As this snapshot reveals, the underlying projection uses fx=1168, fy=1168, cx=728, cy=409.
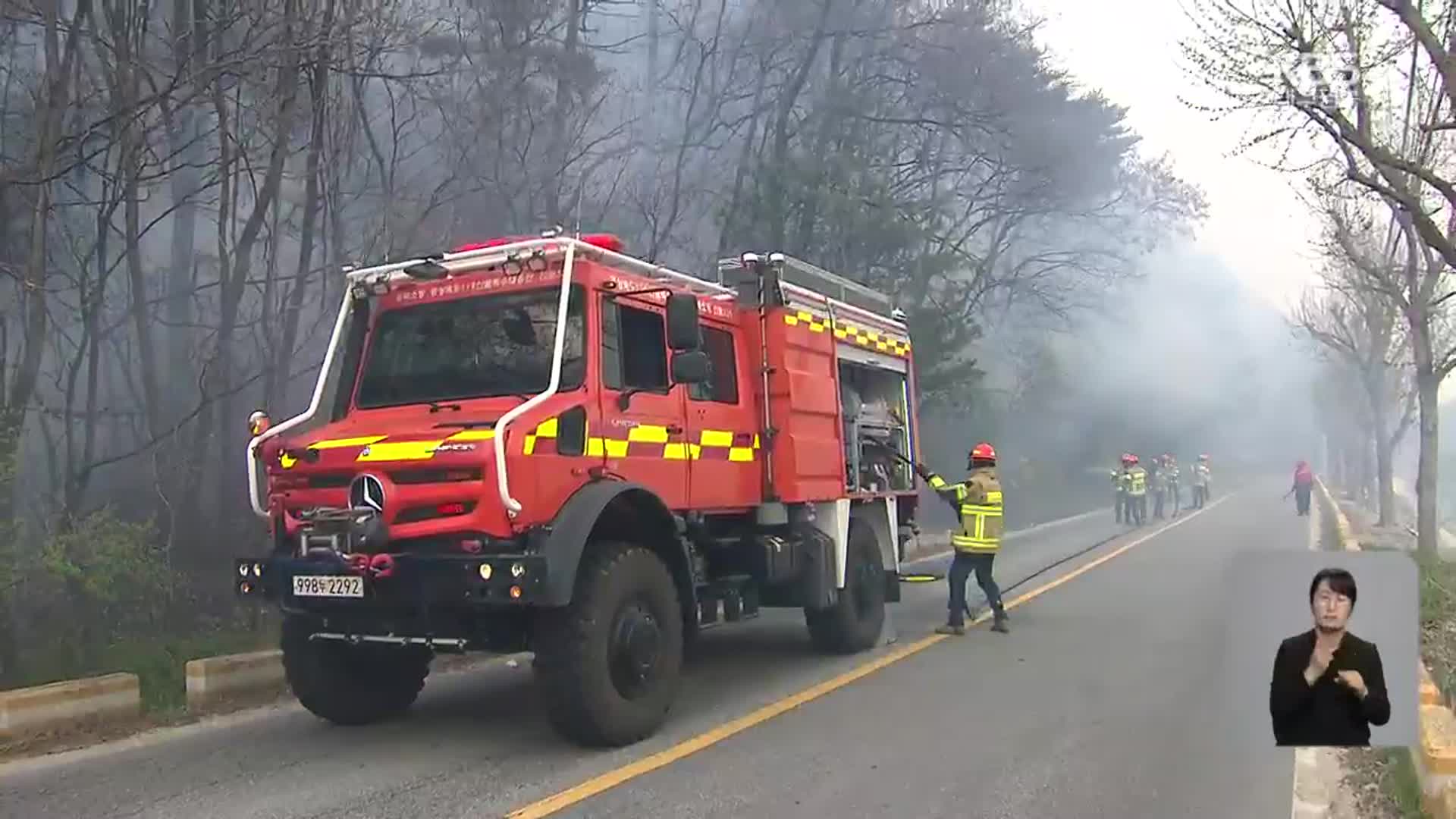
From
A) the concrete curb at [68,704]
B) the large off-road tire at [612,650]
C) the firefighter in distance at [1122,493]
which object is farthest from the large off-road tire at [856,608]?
the firefighter in distance at [1122,493]

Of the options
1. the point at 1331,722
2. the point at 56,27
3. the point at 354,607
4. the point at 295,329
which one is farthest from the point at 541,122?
the point at 1331,722

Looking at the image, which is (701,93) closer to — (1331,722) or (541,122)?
(541,122)

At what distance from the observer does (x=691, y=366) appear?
6.19 meters

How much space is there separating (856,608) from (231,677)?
434cm

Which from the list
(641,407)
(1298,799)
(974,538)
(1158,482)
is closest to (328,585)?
(641,407)

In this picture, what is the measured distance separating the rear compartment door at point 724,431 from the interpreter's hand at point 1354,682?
15.5ft

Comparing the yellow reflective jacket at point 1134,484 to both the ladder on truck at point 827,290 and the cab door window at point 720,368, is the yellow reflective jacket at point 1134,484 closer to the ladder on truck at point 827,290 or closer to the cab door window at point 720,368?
the ladder on truck at point 827,290

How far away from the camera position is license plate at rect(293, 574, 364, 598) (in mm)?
5398

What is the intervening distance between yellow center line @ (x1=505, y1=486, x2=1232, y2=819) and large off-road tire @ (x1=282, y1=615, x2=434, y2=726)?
1.28 m

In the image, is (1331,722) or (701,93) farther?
(701,93)

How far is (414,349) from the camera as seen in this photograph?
6418 millimetres

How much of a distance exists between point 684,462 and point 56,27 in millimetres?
5560

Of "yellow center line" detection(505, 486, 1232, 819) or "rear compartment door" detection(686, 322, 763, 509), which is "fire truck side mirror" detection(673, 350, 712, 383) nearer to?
"rear compartment door" detection(686, 322, 763, 509)

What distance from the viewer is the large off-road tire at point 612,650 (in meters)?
5.47
